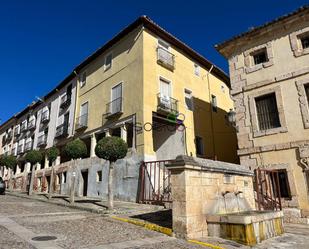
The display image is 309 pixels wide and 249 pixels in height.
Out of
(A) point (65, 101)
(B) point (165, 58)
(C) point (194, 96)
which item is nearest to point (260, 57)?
(B) point (165, 58)

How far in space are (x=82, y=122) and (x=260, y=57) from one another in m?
13.3

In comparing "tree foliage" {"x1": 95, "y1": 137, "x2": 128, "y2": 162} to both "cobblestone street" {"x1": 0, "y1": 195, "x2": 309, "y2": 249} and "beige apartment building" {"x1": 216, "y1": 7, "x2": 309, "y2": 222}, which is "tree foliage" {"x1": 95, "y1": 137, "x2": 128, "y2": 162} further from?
"beige apartment building" {"x1": 216, "y1": 7, "x2": 309, "y2": 222}

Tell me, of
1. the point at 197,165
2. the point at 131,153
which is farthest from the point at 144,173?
the point at 197,165

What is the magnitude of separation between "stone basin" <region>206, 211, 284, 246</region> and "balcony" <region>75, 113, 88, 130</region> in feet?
49.3

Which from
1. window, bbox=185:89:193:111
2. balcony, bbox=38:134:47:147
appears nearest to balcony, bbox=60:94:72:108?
balcony, bbox=38:134:47:147

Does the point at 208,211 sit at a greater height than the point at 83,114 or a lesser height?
lesser

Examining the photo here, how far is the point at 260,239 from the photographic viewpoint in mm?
5609

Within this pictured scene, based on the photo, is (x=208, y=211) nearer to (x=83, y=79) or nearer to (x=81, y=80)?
(x=83, y=79)

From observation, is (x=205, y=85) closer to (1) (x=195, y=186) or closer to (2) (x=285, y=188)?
(2) (x=285, y=188)

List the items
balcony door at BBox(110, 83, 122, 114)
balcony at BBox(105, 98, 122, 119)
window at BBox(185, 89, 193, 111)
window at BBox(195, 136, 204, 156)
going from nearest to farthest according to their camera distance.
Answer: balcony at BBox(105, 98, 122, 119), balcony door at BBox(110, 83, 122, 114), window at BBox(195, 136, 204, 156), window at BBox(185, 89, 193, 111)

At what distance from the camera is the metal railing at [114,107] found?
16609 mm

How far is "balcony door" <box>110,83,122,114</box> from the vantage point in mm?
16750

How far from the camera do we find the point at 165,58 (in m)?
17.4

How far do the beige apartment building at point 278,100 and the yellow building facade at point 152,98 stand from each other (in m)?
4.81
